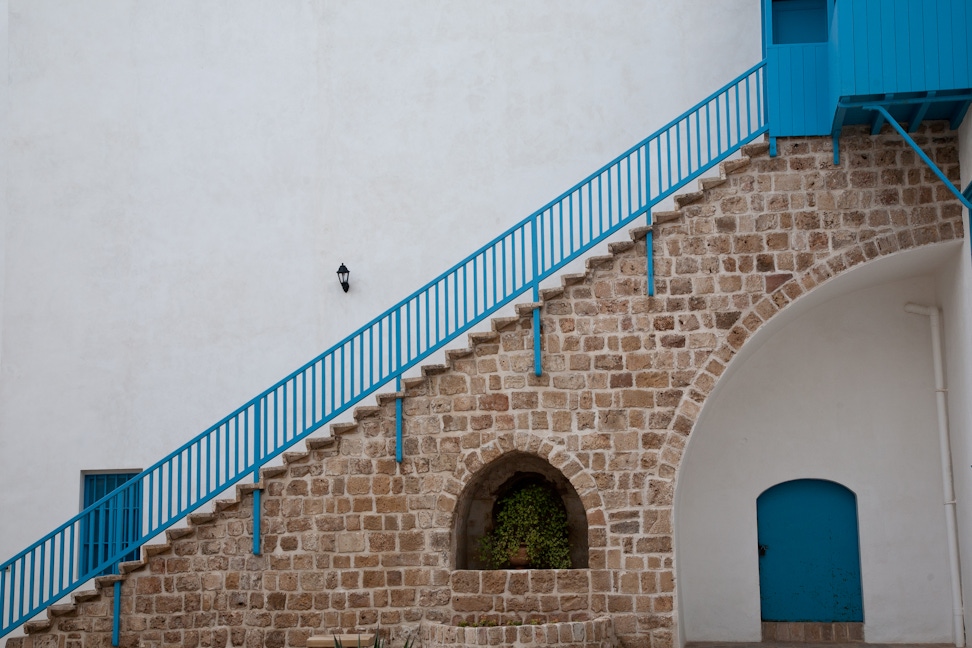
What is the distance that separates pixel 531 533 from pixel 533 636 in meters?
1.28

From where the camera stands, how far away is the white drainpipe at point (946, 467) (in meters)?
11.6

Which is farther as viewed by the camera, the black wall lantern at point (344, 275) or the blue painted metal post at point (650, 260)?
the black wall lantern at point (344, 275)

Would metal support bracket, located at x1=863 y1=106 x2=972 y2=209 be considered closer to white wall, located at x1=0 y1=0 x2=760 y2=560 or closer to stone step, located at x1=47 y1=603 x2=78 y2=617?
white wall, located at x1=0 y1=0 x2=760 y2=560

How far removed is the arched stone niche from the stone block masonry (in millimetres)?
872

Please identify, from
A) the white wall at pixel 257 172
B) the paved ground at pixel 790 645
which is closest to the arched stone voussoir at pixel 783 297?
the paved ground at pixel 790 645

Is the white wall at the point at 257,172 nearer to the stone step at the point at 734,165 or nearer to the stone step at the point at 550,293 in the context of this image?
the stone step at the point at 734,165

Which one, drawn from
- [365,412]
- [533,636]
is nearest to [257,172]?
A: [365,412]

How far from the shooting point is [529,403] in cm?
1088

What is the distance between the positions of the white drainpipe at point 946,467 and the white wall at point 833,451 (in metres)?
0.16

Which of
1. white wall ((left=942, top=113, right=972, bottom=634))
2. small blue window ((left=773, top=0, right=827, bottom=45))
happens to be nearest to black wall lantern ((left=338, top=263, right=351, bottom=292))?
small blue window ((left=773, top=0, right=827, bottom=45))

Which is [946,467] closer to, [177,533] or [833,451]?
[833,451]

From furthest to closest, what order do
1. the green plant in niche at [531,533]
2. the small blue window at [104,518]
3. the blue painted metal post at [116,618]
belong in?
the small blue window at [104,518] → the green plant in niche at [531,533] → the blue painted metal post at [116,618]

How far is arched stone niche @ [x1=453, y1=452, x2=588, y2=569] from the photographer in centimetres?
1177

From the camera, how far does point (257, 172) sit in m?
13.3
